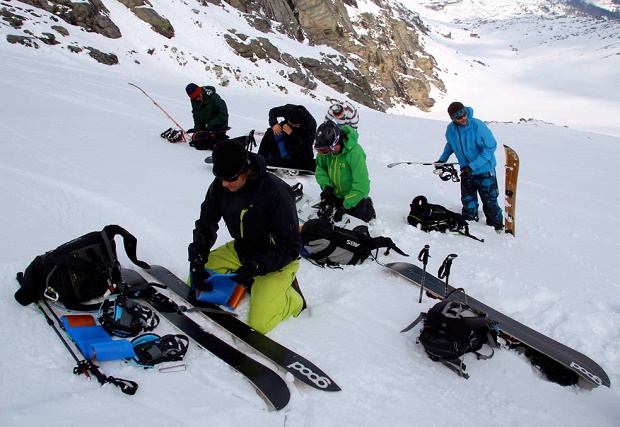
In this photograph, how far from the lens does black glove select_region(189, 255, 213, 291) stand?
11.1 ft

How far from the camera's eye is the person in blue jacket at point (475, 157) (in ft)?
19.6

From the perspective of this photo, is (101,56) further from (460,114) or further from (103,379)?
(103,379)

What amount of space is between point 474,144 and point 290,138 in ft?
9.20

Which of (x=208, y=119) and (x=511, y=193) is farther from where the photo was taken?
(x=208, y=119)

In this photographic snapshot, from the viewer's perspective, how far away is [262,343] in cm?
312

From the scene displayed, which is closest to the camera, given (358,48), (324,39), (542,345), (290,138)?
(542,345)

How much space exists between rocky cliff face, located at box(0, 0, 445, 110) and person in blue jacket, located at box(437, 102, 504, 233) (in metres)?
16.3

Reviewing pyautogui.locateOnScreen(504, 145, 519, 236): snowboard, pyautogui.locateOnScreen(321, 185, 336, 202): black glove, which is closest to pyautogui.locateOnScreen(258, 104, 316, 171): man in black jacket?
pyautogui.locateOnScreen(321, 185, 336, 202): black glove

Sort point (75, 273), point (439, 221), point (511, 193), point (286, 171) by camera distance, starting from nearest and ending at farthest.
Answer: point (75, 273) → point (439, 221) → point (511, 193) → point (286, 171)

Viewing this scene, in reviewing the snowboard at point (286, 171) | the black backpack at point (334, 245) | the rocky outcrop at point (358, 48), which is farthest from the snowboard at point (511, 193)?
the rocky outcrop at point (358, 48)

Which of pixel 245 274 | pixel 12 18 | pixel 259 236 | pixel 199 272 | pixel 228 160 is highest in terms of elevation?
pixel 12 18

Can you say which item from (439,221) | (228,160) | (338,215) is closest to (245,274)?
(228,160)

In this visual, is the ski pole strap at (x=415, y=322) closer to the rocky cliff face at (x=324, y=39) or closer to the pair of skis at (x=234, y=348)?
the pair of skis at (x=234, y=348)

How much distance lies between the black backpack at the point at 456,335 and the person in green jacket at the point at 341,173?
222 centimetres
